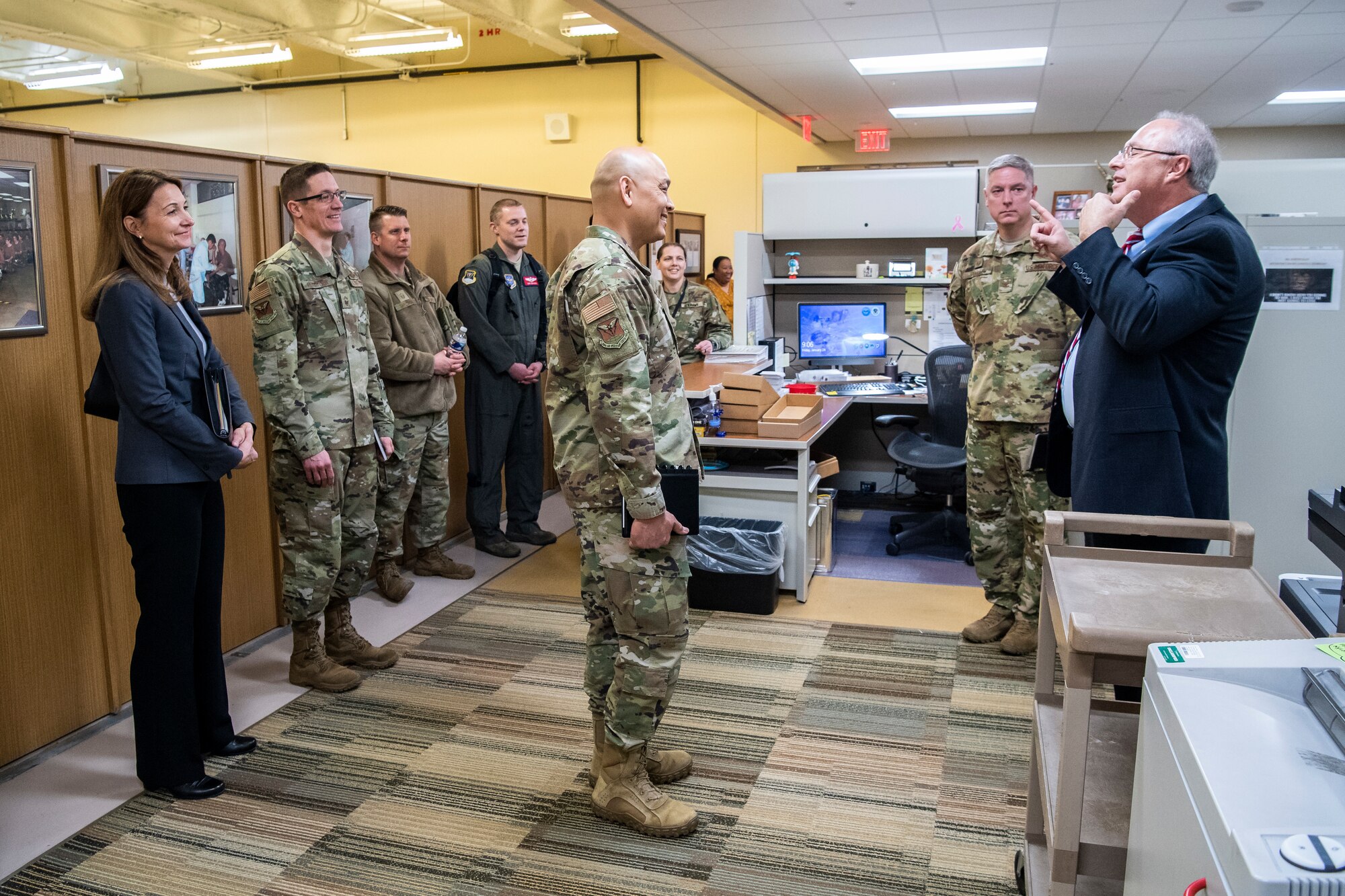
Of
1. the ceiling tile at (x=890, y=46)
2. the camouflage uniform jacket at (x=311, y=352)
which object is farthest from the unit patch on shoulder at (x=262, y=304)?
the ceiling tile at (x=890, y=46)

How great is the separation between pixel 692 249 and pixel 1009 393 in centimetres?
462

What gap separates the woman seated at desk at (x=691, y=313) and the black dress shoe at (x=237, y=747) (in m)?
3.16

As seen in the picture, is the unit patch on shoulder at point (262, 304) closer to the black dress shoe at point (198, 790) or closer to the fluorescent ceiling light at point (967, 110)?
the black dress shoe at point (198, 790)

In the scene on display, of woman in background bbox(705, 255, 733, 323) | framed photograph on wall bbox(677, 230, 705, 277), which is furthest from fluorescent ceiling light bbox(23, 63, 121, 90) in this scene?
woman in background bbox(705, 255, 733, 323)

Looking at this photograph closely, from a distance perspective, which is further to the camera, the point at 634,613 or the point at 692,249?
the point at 692,249

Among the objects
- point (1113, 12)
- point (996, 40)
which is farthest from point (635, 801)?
point (996, 40)

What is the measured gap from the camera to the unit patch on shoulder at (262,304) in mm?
2904

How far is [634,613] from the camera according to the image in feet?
7.18

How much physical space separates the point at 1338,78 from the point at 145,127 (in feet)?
35.4

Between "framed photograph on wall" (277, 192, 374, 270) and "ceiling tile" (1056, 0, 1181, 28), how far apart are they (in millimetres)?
3369

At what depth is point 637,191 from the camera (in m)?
2.16

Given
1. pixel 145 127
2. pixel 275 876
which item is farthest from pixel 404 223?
pixel 145 127

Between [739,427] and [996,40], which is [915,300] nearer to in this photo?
[996,40]

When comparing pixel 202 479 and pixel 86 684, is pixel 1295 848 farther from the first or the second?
pixel 86 684
